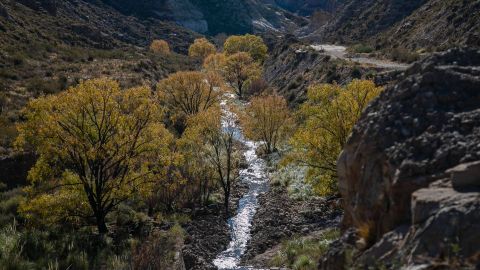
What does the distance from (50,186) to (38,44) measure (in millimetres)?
45299

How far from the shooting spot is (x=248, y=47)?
3484 inches

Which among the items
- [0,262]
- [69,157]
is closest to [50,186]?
[69,157]

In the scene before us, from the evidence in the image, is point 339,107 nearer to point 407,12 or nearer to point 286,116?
point 286,116

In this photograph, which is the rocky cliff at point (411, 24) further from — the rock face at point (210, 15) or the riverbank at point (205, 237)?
the rock face at point (210, 15)

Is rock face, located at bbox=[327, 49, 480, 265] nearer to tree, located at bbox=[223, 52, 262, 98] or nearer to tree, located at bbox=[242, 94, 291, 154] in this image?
tree, located at bbox=[242, 94, 291, 154]

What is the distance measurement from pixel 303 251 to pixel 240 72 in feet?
176

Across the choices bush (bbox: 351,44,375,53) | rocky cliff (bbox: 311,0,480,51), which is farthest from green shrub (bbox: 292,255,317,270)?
bush (bbox: 351,44,375,53)

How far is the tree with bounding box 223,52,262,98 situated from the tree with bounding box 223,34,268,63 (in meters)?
16.8

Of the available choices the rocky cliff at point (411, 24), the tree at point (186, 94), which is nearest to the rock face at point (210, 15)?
the rocky cliff at point (411, 24)

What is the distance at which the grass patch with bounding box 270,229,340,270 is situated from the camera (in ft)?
49.2

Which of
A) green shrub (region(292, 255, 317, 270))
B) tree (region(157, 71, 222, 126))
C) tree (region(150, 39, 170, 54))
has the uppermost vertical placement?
tree (region(150, 39, 170, 54))

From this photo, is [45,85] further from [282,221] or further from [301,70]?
[301,70]

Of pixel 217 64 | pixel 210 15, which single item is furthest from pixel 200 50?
pixel 210 15

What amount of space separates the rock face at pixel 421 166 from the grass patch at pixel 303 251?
658 cm
